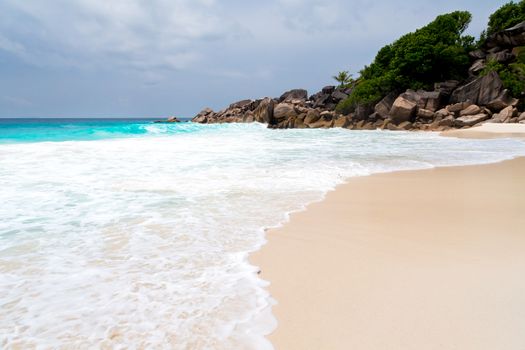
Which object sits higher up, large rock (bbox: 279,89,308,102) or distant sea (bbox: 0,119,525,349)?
large rock (bbox: 279,89,308,102)

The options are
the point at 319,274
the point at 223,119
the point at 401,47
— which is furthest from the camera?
the point at 223,119

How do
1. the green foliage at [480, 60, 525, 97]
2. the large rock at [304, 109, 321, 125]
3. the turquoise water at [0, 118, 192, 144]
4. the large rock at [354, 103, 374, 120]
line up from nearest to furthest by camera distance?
the turquoise water at [0, 118, 192, 144]
the green foliage at [480, 60, 525, 97]
the large rock at [354, 103, 374, 120]
the large rock at [304, 109, 321, 125]

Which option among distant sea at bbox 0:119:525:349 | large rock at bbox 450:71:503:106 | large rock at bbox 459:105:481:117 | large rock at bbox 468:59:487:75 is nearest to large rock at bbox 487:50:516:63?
large rock at bbox 468:59:487:75

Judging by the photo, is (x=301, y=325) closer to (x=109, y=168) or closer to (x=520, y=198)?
(x=520, y=198)

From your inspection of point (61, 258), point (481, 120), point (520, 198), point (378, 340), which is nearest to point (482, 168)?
point (520, 198)

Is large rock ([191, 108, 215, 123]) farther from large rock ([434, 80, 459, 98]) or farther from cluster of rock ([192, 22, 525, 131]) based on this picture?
large rock ([434, 80, 459, 98])

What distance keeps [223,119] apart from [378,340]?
58093 mm

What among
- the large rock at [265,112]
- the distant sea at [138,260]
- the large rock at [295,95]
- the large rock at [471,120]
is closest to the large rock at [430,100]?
the large rock at [471,120]

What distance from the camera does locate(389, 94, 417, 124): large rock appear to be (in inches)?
1171

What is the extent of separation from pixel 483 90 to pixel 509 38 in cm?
1083

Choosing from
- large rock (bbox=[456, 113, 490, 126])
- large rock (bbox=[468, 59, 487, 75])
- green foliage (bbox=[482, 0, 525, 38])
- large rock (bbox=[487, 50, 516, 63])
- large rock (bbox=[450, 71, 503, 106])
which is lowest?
large rock (bbox=[456, 113, 490, 126])

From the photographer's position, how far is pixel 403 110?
2988 centimetres

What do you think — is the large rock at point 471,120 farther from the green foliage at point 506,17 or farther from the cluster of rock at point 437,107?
the green foliage at point 506,17

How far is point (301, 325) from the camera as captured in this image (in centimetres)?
197
